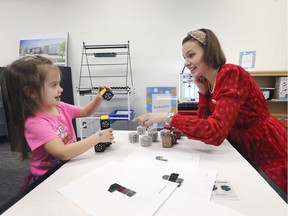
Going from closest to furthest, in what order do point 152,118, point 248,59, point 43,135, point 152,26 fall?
point 43,135 < point 152,118 < point 248,59 < point 152,26

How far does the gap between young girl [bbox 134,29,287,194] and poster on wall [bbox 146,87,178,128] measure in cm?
157

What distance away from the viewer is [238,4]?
2621 mm

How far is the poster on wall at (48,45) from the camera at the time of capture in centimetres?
295

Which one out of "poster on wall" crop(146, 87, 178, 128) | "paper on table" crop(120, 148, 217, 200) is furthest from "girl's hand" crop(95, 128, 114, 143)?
"poster on wall" crop(146, 87, 178, 128)

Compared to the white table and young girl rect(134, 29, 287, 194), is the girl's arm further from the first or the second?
young girl rect(134, 29, 287, 194)

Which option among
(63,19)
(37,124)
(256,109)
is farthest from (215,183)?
(63,19)

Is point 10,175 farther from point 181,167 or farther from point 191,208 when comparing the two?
point 191,208

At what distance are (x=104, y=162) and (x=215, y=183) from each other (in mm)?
395

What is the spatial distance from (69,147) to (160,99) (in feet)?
6.51

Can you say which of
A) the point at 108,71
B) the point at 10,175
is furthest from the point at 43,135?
the point at 108,71

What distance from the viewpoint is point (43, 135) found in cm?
79

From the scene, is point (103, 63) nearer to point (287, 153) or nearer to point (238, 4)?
point (238, 4)

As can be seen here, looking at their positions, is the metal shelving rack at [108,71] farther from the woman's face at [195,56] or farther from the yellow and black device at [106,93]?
the woman's face at [195,56]

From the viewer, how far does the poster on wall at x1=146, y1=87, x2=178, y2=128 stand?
104 inches
